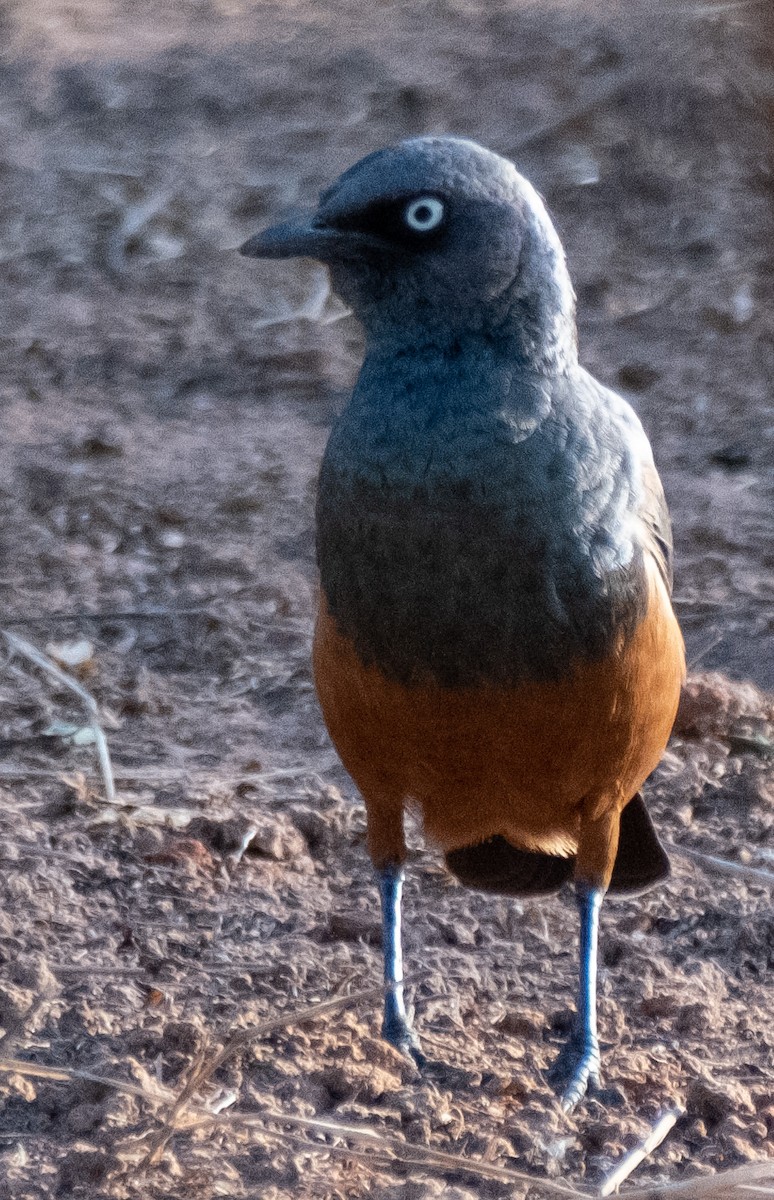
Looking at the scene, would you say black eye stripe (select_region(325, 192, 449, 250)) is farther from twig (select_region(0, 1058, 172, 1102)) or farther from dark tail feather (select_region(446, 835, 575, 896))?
twig (select_region(0, 1058, 172, 1102))

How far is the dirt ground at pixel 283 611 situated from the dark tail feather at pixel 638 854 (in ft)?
0.88

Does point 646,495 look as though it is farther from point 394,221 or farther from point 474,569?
point 394,221

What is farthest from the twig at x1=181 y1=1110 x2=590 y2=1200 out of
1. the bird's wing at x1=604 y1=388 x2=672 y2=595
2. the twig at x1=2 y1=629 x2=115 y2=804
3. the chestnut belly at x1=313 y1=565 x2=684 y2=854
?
the twig at x1=2 y1=629 x2=115 y2=804

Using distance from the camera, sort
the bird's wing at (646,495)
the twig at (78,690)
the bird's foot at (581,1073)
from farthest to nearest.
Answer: the twig at (78,690), the bird's foot at (581,1073), the bird's wing at (646,495)

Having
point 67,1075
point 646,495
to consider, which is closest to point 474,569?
point 646,495

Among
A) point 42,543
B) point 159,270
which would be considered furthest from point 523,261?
point 159,270

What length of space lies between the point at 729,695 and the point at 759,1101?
6.63 feet

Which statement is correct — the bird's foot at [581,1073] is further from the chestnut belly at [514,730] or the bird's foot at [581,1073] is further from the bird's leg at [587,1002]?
the chestnut belly at [514,730]

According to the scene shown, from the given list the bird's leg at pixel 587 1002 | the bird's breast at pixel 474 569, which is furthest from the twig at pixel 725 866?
the bird's breast at pixel 474 569

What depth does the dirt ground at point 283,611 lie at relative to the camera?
13.2 ft

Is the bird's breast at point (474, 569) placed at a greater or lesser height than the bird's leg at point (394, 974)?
greater

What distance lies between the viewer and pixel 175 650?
6.45m

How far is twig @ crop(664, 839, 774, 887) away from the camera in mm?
5087

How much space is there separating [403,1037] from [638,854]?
2.94ft
